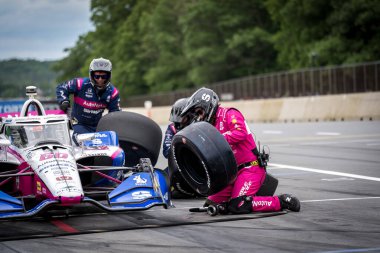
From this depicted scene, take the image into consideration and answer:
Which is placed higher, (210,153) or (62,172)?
(210,153)

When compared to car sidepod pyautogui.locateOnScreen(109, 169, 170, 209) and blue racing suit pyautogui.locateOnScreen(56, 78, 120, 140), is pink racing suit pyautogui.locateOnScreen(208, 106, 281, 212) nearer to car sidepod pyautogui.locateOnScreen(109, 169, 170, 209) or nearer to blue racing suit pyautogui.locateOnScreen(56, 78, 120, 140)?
car sidepod pyautogui.locateOnScreen(109, 169, 170, 209)

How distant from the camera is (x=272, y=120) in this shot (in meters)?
40.1

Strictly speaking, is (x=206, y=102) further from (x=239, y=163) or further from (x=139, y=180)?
(x=139, y=180)

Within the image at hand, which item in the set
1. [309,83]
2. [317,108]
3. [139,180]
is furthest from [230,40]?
[139,180]

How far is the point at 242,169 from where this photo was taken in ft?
35.0

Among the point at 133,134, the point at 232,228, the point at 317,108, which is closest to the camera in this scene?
the point at 232,228

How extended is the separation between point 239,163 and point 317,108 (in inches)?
1040

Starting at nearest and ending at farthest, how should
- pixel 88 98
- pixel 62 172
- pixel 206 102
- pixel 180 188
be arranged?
pixel 62 172 < pixel 206 102 < pixel 180 188 < pixel 88 98

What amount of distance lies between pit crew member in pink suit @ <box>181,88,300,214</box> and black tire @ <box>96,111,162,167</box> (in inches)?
101

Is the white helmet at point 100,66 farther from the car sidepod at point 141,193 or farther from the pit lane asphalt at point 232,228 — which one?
→ the car sidepod at point 141,193

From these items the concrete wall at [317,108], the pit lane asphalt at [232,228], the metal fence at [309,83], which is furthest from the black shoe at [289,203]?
the metal fence at [309,83]

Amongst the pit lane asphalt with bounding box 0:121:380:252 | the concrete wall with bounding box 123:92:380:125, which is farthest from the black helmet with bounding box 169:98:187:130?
the concrete wall with bounding box 123:92:380:125

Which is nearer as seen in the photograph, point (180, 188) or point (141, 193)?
point (141, 193)

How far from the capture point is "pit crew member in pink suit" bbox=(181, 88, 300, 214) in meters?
10.4
